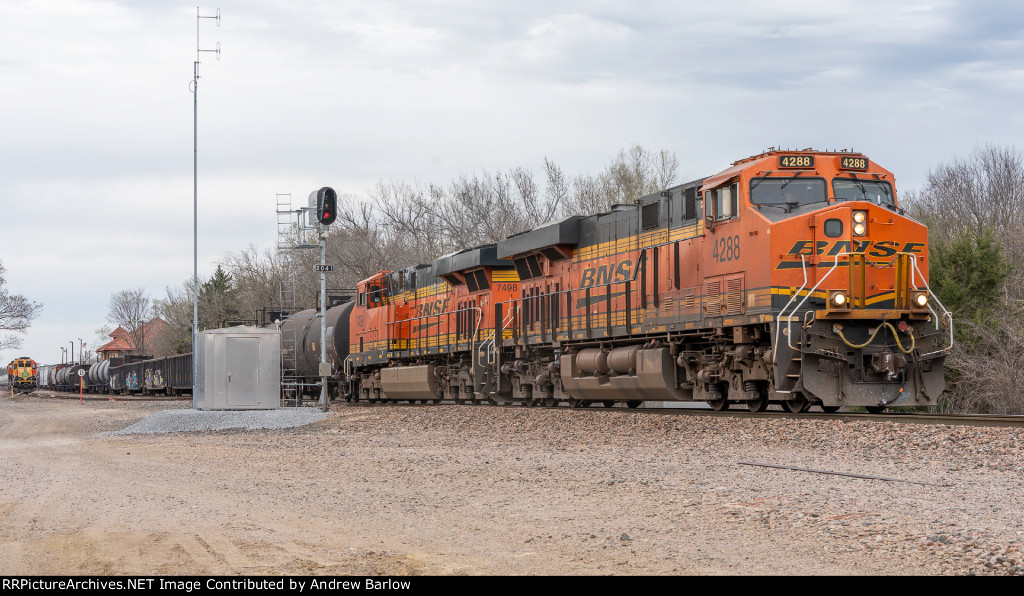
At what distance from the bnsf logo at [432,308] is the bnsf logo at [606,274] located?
7.45 metres

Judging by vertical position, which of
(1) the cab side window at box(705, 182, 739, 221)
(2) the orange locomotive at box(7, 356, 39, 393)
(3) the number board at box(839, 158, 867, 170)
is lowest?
(2) the orange locomotive at box(7, 356, 39, 393)

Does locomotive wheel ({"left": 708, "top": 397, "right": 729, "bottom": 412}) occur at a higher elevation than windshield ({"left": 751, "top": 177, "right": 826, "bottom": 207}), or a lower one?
lower

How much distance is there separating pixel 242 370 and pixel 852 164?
1706 centimetres

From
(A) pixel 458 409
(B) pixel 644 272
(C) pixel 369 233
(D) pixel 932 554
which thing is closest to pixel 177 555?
(D) pixel 932 554

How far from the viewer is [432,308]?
28203 millimetres

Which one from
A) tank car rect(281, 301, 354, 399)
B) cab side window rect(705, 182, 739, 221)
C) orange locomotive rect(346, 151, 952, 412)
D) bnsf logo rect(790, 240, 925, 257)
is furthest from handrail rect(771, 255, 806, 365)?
tank car rect(281, 301, 354, 399)

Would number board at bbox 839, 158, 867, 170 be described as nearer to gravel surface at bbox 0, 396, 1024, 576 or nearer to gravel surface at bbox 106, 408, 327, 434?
gravel surface at bbox 0, 396, 1024, 576

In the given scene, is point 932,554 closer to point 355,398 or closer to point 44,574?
point 44,574

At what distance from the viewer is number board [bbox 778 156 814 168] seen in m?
15.2

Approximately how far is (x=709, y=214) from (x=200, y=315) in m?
71.6

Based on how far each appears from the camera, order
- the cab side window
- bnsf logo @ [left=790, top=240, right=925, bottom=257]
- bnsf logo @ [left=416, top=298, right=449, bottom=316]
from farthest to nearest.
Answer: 1. bnsf logo @ [left=416, top=298, right=449, bottom=316]
2. the cab side window
3. bnsf logo @ [left=790, top=240, right=925, bottom=257]

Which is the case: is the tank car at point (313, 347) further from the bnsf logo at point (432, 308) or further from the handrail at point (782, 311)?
the handrail at point (782, 311)

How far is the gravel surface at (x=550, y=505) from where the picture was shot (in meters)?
6.29
